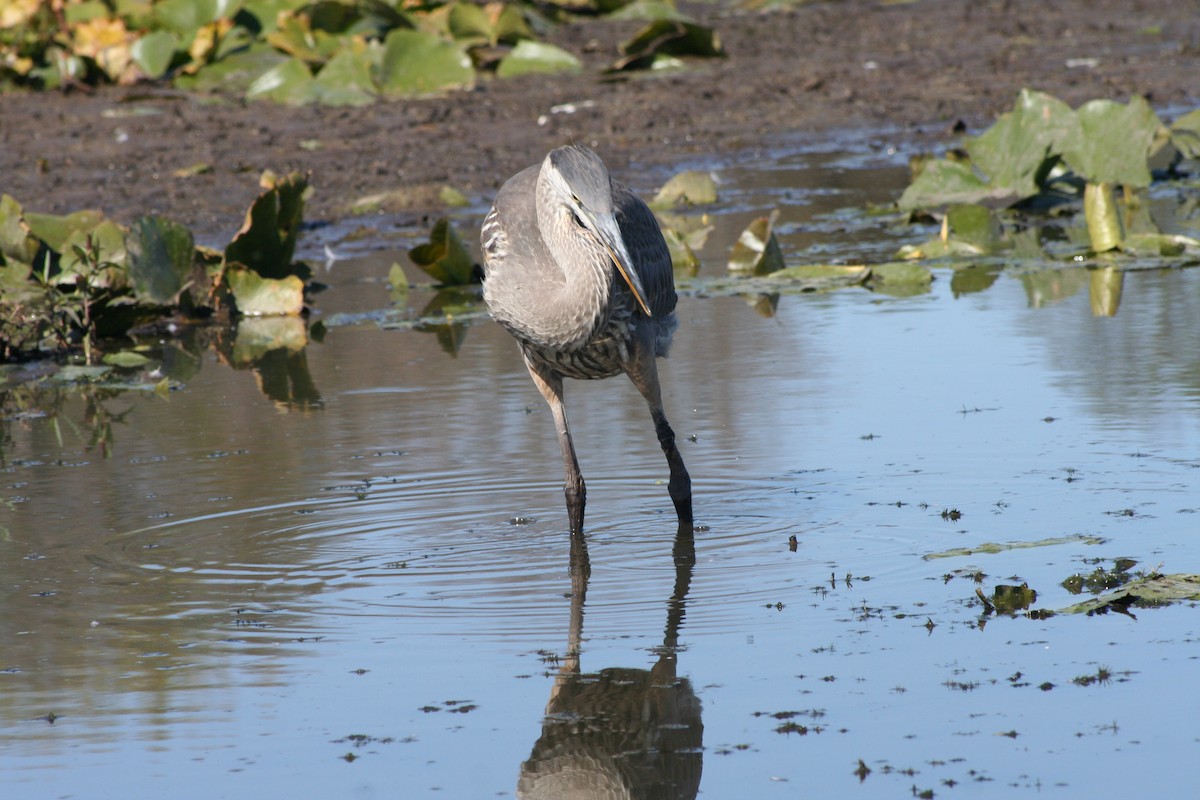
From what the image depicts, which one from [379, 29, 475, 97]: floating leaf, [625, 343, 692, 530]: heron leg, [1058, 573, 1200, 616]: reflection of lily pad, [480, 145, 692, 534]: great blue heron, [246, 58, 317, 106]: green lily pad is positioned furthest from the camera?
[379, 29, 475, 97]: floating leaf

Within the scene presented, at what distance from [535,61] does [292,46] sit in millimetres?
2513

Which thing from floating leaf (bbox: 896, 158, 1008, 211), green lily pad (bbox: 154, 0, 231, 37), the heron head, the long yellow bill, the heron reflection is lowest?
floating leaf (bbox: 896, 158, 1008, 211)

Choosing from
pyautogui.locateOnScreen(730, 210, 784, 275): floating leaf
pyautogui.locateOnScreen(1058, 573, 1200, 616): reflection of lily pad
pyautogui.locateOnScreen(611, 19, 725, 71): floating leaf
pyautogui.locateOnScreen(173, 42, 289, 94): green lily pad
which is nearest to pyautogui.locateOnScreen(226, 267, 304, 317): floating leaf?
pyautogui.locateOnScreen(730, 210, 784, 275): floating leaf

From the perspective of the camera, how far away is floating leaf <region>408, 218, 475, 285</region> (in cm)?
971

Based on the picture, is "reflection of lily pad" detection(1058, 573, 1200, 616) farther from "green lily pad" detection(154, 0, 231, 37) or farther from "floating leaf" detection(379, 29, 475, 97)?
"green lily pad" detection(154, 0, 231, 37)

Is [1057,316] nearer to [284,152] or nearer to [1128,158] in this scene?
[1128,158]

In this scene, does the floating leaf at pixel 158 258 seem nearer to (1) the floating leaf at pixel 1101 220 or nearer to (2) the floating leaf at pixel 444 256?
(2) the floating leaf at pixel 444 256

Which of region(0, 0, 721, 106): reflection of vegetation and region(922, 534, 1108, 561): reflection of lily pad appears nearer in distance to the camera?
region(922, 534, 1108, 561): reflection of lily pad

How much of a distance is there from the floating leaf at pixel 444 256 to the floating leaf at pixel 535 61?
7417mm

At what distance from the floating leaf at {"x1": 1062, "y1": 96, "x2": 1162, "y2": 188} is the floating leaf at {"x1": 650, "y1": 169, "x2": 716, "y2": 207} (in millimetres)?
2663

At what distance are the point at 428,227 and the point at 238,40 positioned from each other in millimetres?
7057

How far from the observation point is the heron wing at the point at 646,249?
577 centimetres

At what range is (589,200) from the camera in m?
4.95

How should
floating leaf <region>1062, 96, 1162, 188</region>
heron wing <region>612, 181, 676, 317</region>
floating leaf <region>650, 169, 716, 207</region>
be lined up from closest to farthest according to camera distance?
heron wing <region>612, 181, 676, 317</region>
floating leaf <region>1062, 96, 1162, 188</region>
floating leaf <region>650, 169, 716, 207</region>
